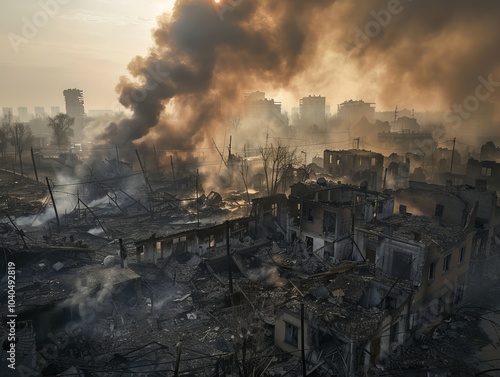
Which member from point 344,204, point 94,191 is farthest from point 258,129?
point 344,204

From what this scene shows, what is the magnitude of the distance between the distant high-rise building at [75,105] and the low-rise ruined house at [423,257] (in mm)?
102902

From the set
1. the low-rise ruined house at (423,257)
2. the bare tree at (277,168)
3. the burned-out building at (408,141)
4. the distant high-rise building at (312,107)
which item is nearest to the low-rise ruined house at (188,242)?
the low-rise ruined house at (423,257)

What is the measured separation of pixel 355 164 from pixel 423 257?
85.2 feet

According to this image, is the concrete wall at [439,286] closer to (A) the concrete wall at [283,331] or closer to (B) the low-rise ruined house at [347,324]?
(B) the low-rise ruined house at [347,324]

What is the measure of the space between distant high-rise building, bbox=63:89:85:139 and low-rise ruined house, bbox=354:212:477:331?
338 feet

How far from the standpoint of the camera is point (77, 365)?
11930 millimetres

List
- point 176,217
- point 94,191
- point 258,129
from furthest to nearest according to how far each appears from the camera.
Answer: point 258,129 < point 94,191 < point 176,217

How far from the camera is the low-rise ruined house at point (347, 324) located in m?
12.1

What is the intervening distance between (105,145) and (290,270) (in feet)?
104

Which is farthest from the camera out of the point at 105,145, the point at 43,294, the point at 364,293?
the point at 105,145

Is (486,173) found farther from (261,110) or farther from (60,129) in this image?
(60,129)

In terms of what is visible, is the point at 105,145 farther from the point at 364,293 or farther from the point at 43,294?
the point at 364,293

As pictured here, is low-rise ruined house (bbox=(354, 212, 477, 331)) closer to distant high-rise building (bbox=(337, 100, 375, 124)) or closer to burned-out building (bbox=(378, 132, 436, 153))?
burned-out building (bbox=(378, 132, 436, 153))

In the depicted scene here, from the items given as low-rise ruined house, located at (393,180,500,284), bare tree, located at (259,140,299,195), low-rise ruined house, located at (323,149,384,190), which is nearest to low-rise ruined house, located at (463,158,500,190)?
low-rise ruined house, located at (323,149,384,190)
